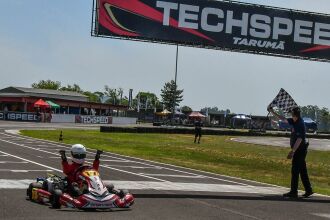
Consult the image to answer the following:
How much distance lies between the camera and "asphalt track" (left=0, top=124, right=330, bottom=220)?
9.39m

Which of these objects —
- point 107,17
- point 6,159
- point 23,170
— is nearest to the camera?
point 23,170

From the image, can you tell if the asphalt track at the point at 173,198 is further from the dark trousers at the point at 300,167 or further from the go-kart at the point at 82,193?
the dark trousers at the point at 300,167

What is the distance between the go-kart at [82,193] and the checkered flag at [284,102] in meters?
4.97

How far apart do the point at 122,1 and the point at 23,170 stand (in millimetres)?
12255

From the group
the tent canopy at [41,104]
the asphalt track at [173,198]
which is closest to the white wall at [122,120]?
the tent canopy at [41,104]

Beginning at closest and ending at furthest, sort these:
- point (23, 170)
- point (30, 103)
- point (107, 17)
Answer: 1. point (23, 170)
2. point (107, 17)
3. point (30, 103)

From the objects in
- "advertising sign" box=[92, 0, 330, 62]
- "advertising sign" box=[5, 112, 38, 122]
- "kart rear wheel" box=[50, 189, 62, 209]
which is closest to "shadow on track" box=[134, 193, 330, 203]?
"kart rear wheel" box=[50, 189, 62, 209]

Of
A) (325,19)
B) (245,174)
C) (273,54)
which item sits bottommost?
(245,174)

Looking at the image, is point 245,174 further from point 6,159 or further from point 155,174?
point 6,159

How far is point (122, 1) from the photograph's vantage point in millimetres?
26375

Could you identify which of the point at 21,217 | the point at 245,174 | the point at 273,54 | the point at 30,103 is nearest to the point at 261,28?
the point at 273,54

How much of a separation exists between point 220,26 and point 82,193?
18.5 metres

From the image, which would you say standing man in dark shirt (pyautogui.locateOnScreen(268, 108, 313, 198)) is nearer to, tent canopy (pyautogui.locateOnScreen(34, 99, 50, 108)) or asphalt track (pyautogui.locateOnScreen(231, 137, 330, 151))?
asphalt track (pyautogui.locateOnScreen(231, 137, 330, 151))

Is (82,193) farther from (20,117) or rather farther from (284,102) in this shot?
(20,117)
